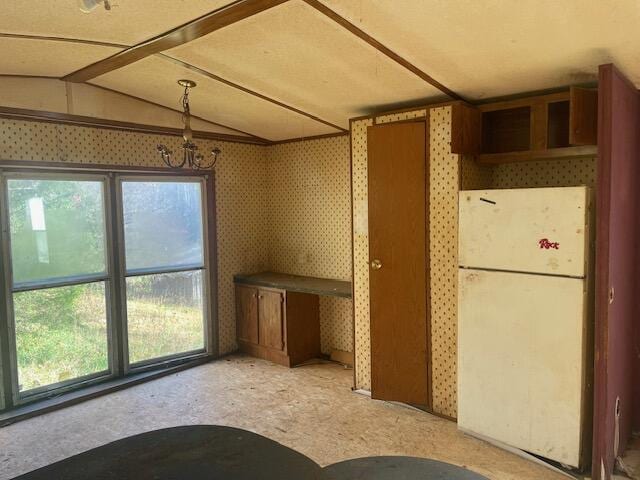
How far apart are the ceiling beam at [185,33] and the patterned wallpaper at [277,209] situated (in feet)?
3.01

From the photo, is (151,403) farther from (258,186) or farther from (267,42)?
(267,42)

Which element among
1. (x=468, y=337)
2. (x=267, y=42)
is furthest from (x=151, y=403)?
(x=267, y=42)

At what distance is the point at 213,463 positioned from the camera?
4.89 feet

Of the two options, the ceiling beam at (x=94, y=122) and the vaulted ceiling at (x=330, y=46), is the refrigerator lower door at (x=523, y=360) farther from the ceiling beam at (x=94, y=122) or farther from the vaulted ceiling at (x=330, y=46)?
the ceiling beam at (x=94, y=122)

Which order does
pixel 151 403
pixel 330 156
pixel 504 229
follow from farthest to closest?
pixel 330 156 → pixel 151 403 → pixel 504 229

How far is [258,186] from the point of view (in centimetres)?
510

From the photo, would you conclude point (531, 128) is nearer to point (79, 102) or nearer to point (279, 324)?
point (279, 324)

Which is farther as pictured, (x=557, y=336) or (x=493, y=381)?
(x=493, y=381)

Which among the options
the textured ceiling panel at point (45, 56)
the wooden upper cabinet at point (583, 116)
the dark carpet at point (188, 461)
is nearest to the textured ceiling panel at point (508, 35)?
the wooden upper cabinet at point (583, 116)

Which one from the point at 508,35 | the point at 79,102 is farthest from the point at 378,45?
the point at 79,102

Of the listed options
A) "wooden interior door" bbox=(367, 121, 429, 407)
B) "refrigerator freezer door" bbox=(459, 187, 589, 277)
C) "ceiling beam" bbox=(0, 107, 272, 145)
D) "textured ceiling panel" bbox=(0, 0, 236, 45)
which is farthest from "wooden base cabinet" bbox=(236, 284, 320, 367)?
"textured ceiling panel" bbox=(0, 0, 236, 45)

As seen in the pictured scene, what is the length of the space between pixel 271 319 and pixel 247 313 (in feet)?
1.27

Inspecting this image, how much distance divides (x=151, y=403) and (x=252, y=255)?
1900 mm

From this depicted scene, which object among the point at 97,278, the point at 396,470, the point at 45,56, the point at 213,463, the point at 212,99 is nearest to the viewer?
the point at 213,463
